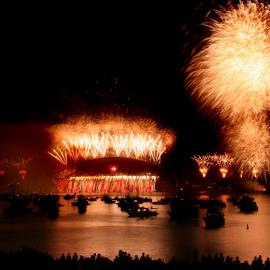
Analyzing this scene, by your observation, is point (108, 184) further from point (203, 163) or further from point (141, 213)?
point (141, 213)

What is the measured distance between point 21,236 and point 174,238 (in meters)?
11.2

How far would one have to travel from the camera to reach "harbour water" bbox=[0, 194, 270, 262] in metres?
30.7

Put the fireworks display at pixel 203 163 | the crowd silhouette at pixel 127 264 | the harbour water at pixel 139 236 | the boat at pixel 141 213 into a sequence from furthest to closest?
the fireworks display at pixel 203 163 → the boat at pixel 141 213 → the harbour water at pixel 139 236 → the crowd silhouette at pixel 127 264

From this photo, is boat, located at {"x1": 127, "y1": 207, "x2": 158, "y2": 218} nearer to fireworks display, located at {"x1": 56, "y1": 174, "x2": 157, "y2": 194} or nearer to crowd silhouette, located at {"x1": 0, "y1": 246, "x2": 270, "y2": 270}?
crowd silhouette, located at {"x1": 0, "y1": 246, "x2": 270, "y2": 270}

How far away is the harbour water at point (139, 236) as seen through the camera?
30.7 m

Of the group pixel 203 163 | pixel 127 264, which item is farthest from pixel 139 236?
pixel 203 163

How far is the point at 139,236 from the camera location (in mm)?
37156

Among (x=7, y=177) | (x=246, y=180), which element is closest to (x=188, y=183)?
(x=246, y=180)

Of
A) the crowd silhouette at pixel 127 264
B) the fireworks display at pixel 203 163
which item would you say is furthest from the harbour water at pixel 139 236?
the fireworks display at pixel 203 163

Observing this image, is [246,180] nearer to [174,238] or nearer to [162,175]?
[162,175]

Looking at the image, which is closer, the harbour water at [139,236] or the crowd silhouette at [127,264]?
the crowd silhouette at [127,264]

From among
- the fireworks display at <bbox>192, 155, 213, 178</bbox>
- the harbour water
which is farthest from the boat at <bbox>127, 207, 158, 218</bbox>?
the fireworks display at <bbox>192, 155, 213, 178</bbox>

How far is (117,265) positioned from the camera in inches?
460

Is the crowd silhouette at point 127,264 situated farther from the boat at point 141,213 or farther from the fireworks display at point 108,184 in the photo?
the fireworks display at point 108,184
